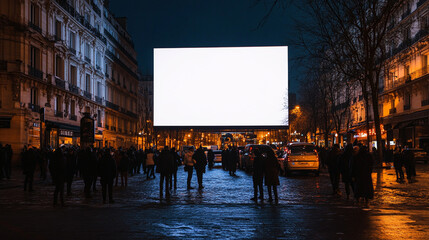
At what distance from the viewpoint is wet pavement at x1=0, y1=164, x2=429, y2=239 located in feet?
29.0

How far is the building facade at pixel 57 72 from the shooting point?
3453 cm

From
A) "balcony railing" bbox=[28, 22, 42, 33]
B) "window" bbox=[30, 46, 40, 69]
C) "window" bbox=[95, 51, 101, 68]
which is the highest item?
"window" bbox=[95, 51, 101, 68]

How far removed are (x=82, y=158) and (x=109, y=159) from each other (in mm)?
3309

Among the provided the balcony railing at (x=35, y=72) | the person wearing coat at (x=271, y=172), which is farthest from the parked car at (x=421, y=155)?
the balcony railing at (x=35, y=72)

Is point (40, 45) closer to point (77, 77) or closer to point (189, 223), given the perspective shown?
point (77, 77)

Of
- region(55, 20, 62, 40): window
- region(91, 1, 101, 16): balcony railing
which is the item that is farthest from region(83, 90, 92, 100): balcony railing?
region(91, 1, 101, 16): balcony railing

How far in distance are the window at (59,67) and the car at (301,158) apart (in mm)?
24676

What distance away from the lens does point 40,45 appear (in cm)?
3809

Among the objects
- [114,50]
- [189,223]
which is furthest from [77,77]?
[189,223]

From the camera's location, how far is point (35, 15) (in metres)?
37.5

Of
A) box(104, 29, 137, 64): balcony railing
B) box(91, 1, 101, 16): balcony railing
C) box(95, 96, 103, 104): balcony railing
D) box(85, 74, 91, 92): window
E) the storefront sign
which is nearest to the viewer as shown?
the storefront sign

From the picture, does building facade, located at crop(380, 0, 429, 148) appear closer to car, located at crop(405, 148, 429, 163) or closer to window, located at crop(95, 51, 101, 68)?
car, located at crop(405, 148, 429, 163)

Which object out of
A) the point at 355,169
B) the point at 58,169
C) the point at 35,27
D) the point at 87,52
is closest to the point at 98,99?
the point at 87,52

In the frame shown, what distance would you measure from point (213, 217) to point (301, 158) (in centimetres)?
1622
